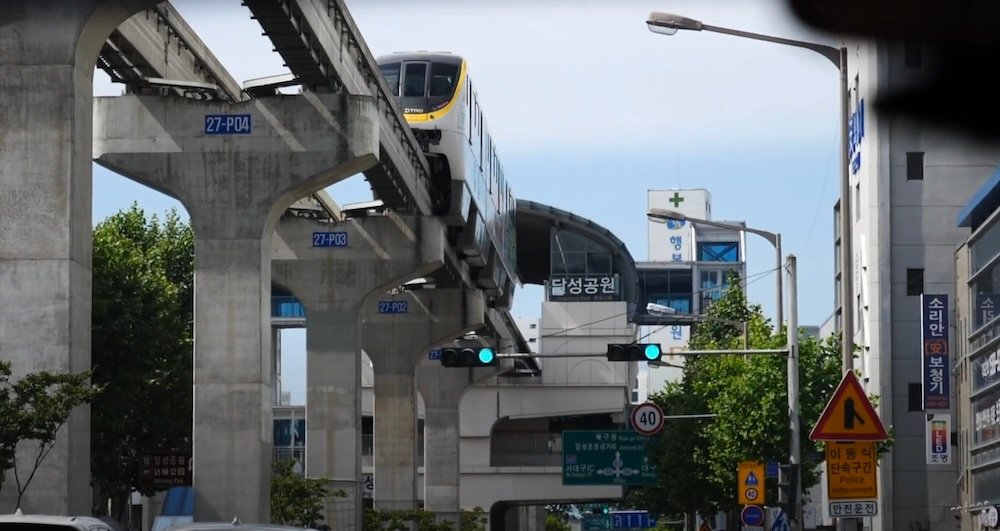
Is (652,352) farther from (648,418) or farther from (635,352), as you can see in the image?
(648,418)

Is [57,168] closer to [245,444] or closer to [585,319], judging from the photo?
[245,444]

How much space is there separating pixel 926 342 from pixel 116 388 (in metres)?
28.8

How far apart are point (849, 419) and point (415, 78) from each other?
3454 cm

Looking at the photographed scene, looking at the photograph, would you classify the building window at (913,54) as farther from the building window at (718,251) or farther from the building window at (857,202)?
the building window at (718,251)

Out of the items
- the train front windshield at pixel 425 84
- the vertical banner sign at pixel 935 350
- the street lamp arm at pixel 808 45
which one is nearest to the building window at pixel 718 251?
the vertical banner sign at pixel 935 350

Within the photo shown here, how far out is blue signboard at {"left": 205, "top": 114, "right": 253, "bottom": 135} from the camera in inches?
1497

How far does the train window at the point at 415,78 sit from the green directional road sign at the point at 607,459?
26.3 meters

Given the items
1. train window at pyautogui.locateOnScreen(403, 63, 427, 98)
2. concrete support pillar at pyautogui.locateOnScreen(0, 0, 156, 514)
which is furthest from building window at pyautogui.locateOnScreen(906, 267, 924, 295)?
concrete support pillar at pyautogui.locateOnScreen(0, 0, 156, 514)

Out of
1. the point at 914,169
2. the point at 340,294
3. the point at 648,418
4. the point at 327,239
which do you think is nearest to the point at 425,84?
the point at 327,239

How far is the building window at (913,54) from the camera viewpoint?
2.71 meters

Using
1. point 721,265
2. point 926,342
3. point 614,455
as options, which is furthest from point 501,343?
point 721,265

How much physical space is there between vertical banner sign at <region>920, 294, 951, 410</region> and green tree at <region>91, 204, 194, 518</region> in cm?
2633

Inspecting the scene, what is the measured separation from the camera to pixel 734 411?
52.3 m

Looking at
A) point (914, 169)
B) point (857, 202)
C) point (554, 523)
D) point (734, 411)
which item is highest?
point (914, 169)
